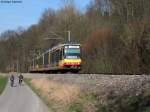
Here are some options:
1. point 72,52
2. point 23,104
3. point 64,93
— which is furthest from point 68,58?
point 64,93

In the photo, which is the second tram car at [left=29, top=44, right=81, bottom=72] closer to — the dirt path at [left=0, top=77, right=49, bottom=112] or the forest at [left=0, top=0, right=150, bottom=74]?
the forest at [left=0, top=0, right=150, bottom=74]

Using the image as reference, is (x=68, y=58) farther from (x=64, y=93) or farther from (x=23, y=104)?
(x=64, y=93)

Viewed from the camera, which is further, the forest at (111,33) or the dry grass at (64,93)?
the forest at (111,33)

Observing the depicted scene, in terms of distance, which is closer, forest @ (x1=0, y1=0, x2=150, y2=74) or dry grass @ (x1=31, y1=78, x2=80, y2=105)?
dry grass @ (x1=31, y1=78, x2=80, y2=105)

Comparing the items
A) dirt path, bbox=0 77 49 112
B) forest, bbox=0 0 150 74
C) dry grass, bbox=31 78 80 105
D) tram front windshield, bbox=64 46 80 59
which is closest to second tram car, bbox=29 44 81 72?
tram front windshield, bbox=64 46 80 59

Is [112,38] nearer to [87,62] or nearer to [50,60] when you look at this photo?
[87,62]

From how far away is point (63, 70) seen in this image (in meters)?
55.0

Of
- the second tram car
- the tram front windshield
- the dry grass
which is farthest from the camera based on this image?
the tram front windshield

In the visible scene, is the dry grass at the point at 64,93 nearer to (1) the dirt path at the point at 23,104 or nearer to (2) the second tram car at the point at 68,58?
(1) the dirt path at the point at 23,104

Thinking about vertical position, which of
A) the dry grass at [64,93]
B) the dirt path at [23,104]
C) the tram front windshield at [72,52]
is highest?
the tram front windshield at [72,52]

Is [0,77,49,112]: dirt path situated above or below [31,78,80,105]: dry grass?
below

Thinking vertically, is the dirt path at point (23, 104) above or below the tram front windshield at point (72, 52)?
below

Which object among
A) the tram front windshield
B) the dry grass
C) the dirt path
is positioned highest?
the tram front windshield

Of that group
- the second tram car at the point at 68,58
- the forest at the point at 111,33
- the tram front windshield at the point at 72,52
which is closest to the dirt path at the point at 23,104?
the forest at the point at 111,33
